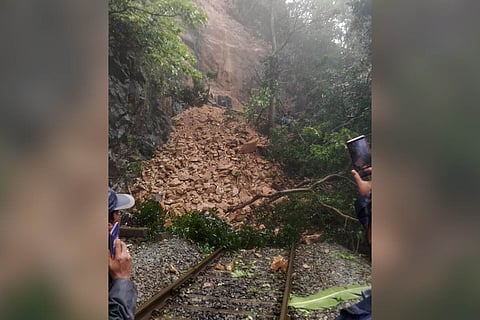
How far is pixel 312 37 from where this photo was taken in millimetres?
2881

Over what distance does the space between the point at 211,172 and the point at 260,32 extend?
47.0 inches

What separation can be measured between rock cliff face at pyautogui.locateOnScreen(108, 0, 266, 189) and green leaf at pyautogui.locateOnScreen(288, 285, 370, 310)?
1.53 metres

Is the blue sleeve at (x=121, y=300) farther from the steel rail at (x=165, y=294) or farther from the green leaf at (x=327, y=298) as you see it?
the green leaf at (x=327, y=298)

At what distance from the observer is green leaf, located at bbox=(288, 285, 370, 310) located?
8.23 ft

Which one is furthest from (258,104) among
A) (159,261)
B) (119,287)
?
(119,287)

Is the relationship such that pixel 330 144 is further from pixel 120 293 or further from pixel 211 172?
pixel 120 293

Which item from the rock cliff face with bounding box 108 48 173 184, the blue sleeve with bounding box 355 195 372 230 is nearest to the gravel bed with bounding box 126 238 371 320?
the blue sleeve with bounding box 355 195 372 230

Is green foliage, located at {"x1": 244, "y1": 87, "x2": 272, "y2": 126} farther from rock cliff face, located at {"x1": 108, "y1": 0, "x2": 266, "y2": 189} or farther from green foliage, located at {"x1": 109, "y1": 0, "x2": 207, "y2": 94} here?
green foliage, located at {"x1": 109, "y1": 0, "x2": 207, "y2": 94}

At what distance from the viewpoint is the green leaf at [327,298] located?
8.23ft

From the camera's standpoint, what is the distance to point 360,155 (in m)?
1.97

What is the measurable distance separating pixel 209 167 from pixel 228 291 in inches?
38.6

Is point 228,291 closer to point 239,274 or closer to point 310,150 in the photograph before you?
point 239,274

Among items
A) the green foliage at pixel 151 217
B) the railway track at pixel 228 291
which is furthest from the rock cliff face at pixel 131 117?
the railway track at pixel 228 291

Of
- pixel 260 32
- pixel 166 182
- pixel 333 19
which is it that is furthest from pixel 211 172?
pixel 333 19
